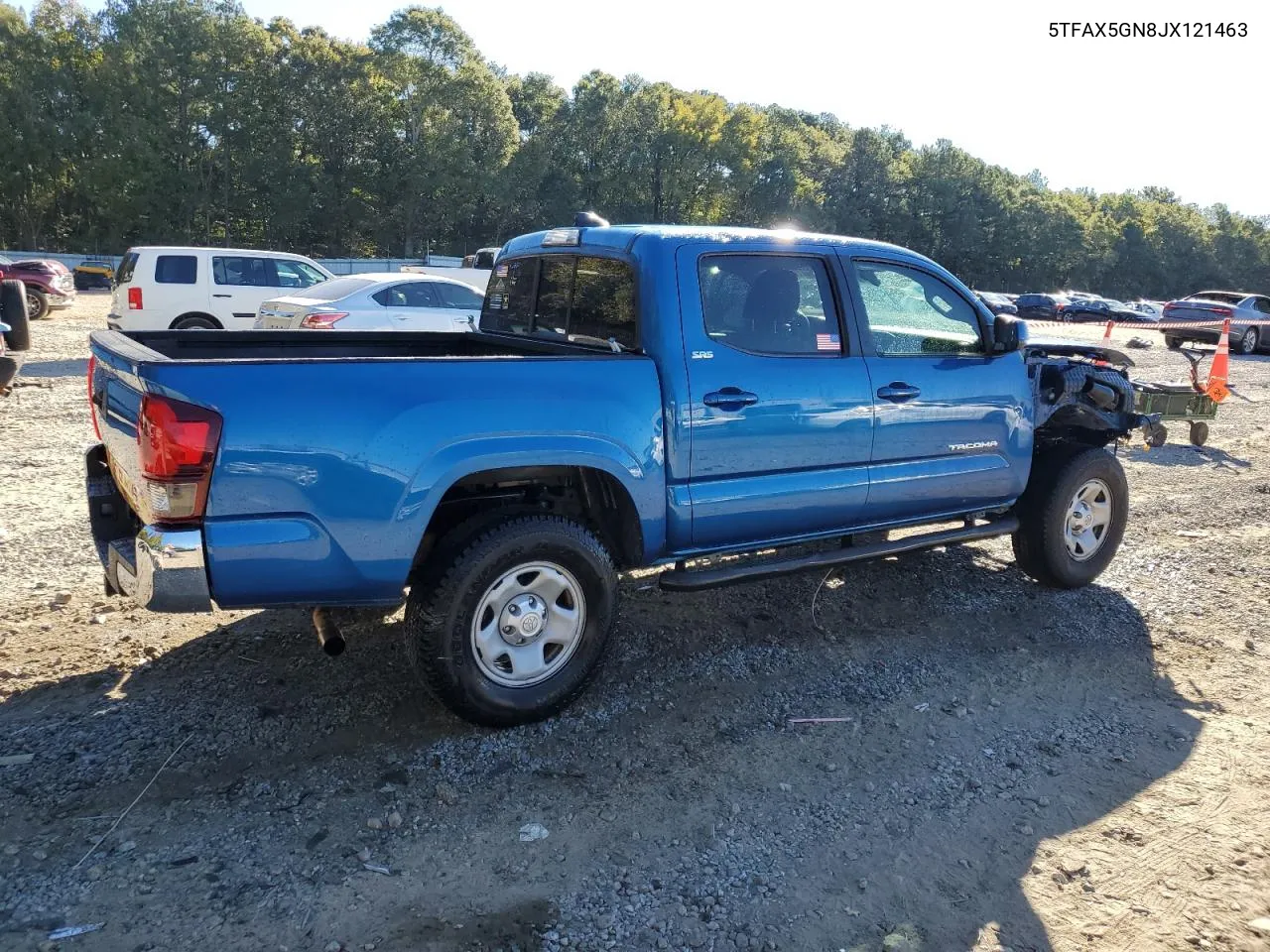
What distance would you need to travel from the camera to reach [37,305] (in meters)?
20.7

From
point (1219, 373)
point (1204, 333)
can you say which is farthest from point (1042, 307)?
point (1219, 373)

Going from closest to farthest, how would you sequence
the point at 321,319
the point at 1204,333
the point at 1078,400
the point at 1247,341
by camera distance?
the point at 1078,400 → the point at 321,319 → the point at 1204,333 → the point at 1247,341

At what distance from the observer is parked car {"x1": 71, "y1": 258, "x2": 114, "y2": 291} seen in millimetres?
39197

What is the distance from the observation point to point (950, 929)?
2.76m

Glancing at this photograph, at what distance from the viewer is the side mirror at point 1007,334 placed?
16.1 ft

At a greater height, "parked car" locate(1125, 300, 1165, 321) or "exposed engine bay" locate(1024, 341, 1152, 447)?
"parked car" locate(1125, 300, 1165, 321)

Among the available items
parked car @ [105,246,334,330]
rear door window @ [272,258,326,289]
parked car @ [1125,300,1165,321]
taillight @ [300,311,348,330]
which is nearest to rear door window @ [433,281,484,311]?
taillight @ [300,311,348,330]

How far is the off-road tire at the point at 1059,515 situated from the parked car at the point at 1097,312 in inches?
1715

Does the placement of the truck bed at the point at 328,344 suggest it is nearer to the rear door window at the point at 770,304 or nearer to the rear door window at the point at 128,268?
the rear door window at the point at 770,304

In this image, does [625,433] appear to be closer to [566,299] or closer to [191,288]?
[566,299]

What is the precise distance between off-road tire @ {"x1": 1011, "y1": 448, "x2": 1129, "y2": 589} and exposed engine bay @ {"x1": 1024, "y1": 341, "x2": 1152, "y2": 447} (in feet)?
0.79

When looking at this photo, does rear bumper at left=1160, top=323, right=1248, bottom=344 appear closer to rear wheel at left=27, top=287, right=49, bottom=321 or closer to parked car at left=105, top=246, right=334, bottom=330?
parked car at left=105, top=246, right=334, bottom=330

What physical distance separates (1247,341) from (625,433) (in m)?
25.8

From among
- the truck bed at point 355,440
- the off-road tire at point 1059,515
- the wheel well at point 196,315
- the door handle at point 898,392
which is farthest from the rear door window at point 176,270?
the off-road tire at point 1059,515
